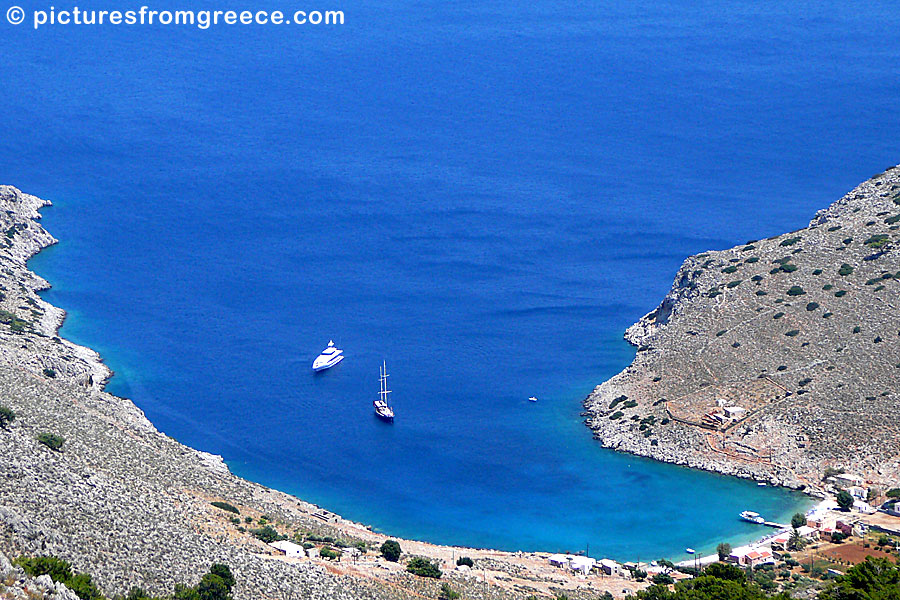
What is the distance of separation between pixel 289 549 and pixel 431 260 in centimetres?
7509

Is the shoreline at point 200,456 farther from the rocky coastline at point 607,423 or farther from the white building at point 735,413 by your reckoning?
the white building at point 735,413

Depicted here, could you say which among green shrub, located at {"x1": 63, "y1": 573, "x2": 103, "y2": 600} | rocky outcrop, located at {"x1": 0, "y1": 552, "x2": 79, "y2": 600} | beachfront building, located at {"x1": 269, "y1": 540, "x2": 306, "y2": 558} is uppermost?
beachfront building, located at {"x1": 269, "y1": 540, "x2": 306, "y2": 558}

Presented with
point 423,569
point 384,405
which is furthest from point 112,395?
point 423,569

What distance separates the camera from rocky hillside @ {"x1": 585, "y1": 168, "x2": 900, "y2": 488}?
88.2m

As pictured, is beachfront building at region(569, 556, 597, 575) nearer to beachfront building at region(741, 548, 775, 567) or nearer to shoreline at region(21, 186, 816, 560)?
shoreline at region(21, 186, 816, 560)

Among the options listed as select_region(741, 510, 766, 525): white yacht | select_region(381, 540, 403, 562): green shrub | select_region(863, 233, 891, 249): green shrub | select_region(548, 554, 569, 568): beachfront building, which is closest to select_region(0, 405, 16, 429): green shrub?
select_region(381, 540, 403, 562): green shrub

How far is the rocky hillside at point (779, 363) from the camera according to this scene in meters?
88.2

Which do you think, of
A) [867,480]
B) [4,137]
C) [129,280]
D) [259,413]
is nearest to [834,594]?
[867,480]

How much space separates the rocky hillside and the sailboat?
1412 cm

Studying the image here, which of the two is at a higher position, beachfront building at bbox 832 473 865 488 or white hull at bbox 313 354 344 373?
white hull at bbox 313 354 344 373

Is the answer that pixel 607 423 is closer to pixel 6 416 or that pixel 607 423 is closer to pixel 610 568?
pixel 610 568

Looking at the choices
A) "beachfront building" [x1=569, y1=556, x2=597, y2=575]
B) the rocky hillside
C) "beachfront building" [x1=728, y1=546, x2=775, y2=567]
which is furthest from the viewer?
the rocky hillside

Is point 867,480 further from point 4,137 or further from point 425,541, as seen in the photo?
point 4,137

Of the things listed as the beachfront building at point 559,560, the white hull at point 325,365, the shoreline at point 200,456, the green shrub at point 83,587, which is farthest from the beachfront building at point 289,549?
the white hull at point 325,365
